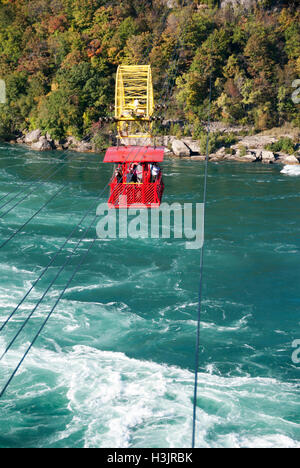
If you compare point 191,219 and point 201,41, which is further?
point 201,41

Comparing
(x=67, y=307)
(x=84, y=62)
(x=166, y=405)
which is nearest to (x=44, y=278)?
(x=67, y=307)

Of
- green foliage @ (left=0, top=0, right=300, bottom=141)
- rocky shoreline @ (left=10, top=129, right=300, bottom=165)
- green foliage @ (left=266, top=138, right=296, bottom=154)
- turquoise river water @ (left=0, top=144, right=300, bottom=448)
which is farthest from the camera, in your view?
green foliage @ (left=0, top=0, right=300, bottom=141)

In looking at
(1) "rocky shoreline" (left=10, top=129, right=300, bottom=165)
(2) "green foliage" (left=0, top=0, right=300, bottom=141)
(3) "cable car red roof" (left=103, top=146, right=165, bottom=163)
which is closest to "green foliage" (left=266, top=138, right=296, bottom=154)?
(1) "rocky shoreline" (left=10, top=129, right=300, bottom=165)

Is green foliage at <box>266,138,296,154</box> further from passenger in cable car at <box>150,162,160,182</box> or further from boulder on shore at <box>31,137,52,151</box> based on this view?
passenger in cable car at <box>150,162,160,182</box>

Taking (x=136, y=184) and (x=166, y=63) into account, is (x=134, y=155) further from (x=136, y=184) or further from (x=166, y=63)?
(x=166, y=63)

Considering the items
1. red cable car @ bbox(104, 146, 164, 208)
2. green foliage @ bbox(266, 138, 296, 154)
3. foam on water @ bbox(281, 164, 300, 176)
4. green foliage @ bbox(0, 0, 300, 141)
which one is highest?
green foliage @ bbox(0, 0, 300, 141)

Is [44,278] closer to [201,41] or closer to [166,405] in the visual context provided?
[166,405]
